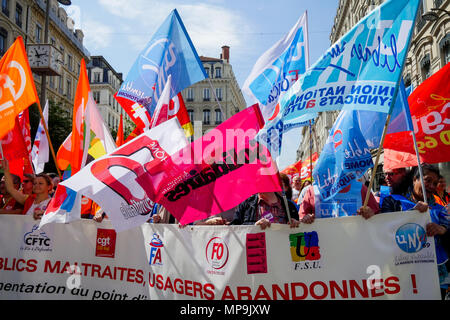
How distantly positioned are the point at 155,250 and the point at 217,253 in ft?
2.23

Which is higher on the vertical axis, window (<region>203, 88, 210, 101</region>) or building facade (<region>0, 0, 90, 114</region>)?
window (<region>203, 88, 210, 101</region>)

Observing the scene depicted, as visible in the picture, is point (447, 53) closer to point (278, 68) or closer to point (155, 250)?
point (278, 68)

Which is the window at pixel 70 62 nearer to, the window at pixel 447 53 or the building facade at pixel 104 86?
the building facade at pixel 104 86

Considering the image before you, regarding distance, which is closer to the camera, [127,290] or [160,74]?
[127,290]

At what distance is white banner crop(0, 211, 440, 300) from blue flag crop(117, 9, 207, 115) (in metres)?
2.34

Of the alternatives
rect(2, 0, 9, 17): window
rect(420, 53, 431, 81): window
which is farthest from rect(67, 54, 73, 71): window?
rect(420, 53, 431, 81): window

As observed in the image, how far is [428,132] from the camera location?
15.0 feet

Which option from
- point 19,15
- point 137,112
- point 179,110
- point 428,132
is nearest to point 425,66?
point 428,132

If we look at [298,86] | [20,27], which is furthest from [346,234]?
[20,27]

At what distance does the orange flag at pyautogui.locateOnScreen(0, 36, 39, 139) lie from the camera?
494 cm

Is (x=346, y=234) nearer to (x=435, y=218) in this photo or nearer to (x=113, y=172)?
(x=435, y=218)

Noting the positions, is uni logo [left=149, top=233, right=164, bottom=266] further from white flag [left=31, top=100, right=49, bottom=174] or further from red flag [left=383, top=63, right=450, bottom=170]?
white flag [left=31, top=100, right=49, bottom=174]

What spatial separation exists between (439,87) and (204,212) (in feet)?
10.3

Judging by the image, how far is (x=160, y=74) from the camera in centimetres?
595
